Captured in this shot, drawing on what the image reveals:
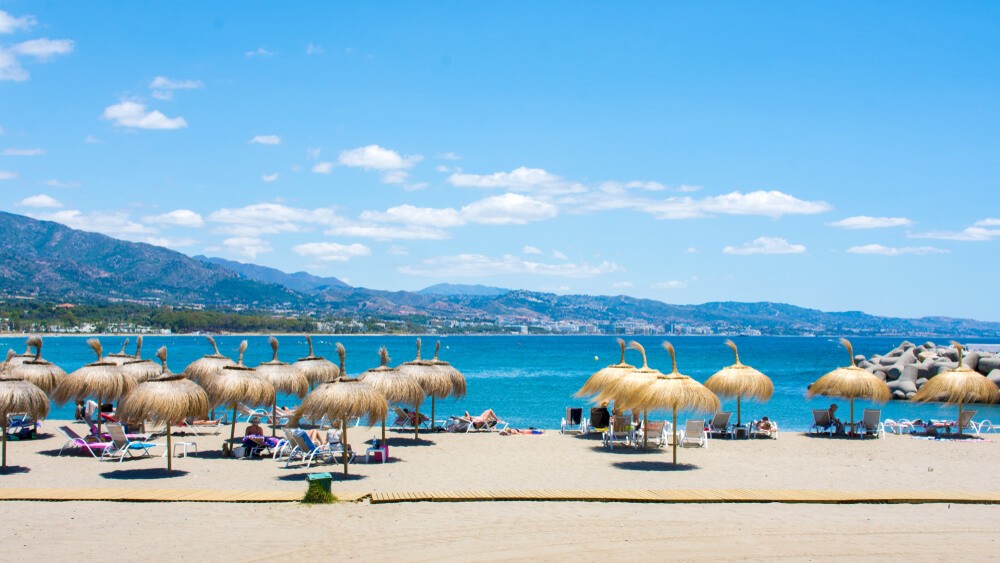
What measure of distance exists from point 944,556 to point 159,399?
1066cm

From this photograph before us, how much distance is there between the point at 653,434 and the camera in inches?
694

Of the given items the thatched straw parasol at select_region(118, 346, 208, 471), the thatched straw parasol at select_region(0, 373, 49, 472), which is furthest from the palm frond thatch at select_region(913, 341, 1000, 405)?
the thatched straw parasol at select_region(0, 373, 49, 472)

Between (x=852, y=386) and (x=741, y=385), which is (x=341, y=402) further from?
(x=852, y=386)

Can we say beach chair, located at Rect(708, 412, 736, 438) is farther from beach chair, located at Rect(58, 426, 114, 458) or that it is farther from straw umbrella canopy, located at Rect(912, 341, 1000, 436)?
beach chair, located at Rect(58, 426, 114, 458)

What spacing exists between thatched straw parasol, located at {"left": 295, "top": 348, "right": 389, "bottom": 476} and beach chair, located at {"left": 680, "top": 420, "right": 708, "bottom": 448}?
22.9 feet

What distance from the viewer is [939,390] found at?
20.2 m

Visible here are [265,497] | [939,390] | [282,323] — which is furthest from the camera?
[282,323]

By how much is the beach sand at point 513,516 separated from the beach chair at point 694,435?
0.89m

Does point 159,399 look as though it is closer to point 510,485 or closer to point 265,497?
point 265,497

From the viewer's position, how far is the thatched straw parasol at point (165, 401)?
500 inches

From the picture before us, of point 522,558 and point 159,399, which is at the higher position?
point 159,399

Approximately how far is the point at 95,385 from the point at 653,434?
11276mm

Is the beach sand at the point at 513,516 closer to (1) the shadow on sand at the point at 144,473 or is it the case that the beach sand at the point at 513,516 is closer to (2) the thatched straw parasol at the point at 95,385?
(1) the shadow on sand at the point at 144,473

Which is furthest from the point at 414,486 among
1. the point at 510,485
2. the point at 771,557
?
the point at 771,557
